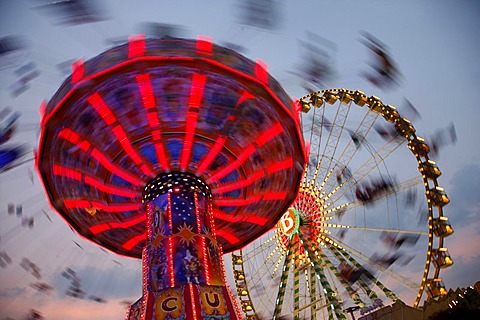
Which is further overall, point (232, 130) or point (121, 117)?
point (232, 130)

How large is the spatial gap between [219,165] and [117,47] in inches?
168

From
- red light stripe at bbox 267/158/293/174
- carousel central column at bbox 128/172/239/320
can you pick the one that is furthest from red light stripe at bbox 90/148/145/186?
red light stripe at bbox 267/158/293/174

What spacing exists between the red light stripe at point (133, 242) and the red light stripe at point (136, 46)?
6.30 meters

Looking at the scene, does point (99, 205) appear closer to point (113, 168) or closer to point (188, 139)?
point (113, 168)

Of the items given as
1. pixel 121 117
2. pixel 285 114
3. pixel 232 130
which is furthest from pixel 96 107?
pixel 285 114

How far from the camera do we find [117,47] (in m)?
9.70

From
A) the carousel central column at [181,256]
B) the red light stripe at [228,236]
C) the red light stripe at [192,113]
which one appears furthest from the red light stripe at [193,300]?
the red light stripe at [228,236]

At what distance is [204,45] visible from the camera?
31.9 feet

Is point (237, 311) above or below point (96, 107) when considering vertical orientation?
below

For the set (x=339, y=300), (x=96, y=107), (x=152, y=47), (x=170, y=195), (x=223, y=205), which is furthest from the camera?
(x=339, y=300)

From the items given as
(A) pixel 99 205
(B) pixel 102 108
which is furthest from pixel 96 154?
(A) pixel 99 205

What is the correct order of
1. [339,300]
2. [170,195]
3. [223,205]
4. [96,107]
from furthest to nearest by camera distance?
1. [339,300]
2. [223,205]
3. [170,195]
4. [96,107]

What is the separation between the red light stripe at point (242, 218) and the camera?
43.6 feet

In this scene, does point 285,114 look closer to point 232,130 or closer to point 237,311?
point 232,130
